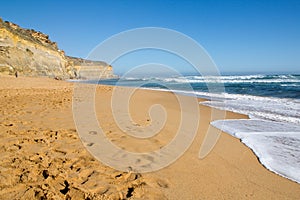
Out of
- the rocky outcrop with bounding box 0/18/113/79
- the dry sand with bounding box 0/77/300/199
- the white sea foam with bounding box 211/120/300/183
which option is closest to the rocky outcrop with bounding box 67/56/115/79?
the rocky outcrop with bounding box 0/18/113/79

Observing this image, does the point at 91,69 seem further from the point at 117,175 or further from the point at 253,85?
the point at 117,175

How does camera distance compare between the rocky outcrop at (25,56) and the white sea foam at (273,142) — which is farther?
the rocky outcrop at (25,56)

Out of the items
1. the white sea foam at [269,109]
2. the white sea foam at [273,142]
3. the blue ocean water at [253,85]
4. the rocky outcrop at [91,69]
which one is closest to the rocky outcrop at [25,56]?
the blue ocean water at [253,85]

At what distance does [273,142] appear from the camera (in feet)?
13.6

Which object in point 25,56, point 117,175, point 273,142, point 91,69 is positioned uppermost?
point 91,69

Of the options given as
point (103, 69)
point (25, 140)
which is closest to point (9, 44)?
point (25, 140)

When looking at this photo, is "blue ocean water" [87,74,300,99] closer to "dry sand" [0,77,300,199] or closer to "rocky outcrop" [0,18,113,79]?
"rocky outcrop" [0,18,113,79]

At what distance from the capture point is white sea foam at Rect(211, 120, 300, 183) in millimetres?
3053

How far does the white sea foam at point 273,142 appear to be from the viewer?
3053 millimetres

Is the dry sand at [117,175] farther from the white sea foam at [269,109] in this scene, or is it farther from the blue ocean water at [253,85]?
the blue ocean water at [253,85]

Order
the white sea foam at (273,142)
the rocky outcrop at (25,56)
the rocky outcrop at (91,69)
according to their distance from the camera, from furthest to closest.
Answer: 1. the rocky outcrop at (91,69)
2. the rocky outcrop at (25,56)
3. the white sea foam at (273,142)

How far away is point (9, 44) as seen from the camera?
2217cm

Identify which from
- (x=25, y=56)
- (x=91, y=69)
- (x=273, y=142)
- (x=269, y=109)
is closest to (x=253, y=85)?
(x=269, y=109)

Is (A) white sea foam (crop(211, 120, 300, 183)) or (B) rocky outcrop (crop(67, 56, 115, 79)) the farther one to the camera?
(B) rocky outcrop (crop(67, 56, 115, 79))
